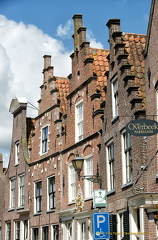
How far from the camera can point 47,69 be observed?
2981 cm

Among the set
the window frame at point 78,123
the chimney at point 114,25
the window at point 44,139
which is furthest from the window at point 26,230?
the chimney at point 114,25

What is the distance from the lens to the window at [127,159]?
1859 centimetres

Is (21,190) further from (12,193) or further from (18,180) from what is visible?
(12,193)

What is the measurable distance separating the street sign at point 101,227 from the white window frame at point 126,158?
2890 millimetres

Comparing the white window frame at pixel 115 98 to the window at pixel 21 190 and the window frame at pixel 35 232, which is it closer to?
the window frame at pixel 35 232

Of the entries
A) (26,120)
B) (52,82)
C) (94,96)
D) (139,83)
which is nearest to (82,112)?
(94,96)

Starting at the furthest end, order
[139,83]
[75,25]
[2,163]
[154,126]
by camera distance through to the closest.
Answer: [2,163]
[75,25]
[139,83]
[154,126]

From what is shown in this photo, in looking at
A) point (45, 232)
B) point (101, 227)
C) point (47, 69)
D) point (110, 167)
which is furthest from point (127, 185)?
point (47, 69)

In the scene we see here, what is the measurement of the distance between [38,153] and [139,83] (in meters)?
12.1

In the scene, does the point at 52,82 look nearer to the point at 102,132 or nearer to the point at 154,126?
the point at 102,132

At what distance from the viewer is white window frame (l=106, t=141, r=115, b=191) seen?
2055cm

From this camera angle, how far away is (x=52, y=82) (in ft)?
94.2

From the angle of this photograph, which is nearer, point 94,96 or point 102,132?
point 102,132

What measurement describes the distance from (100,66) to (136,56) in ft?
15.9
